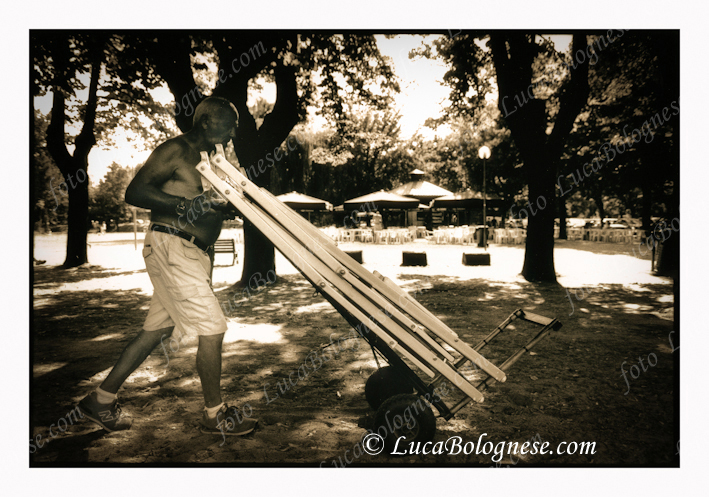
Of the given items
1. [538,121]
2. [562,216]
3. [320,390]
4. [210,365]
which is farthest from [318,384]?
[562,216]

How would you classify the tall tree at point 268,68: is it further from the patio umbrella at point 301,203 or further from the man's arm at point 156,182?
the patio umbrella at point 301,203

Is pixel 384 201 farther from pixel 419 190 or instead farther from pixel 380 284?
pixel 380 284

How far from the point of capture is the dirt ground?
2418 mm

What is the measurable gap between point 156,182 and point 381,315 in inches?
57.0

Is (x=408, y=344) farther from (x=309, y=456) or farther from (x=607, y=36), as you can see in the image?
(x=607, y=36)

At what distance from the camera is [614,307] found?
5105 mm

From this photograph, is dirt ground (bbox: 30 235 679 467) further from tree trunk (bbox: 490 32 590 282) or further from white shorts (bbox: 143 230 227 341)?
tree trunk (bbox: 490 32 590 282)

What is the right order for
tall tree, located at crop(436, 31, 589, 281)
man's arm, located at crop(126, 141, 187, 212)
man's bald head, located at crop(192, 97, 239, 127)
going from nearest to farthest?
man's arm, located at crop(126, 141, 187, 212) → man's bald head, located at crop(192, 97, 239, 127) → tall tree, located at crop(436, 31, 589, 281)

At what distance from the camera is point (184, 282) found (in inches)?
92.8

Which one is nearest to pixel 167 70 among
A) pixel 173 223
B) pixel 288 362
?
pixel 173 223

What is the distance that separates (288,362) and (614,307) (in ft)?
12.9

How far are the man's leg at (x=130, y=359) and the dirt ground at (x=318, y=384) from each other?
286 mm

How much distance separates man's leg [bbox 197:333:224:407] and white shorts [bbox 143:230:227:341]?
0.19 feet

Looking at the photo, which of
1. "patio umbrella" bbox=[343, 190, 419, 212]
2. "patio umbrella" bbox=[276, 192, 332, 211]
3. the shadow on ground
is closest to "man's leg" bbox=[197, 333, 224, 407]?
the shadow on ground
